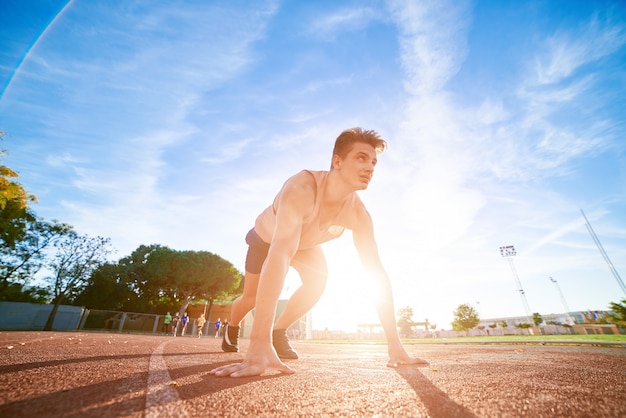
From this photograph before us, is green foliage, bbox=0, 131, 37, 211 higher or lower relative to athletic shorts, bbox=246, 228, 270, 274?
higher

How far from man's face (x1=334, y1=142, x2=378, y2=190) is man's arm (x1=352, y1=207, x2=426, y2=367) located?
0.51 metres

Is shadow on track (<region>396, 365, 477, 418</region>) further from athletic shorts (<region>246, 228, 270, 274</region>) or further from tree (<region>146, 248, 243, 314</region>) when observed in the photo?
tree (<region>146, 248, 243, 314</region>)

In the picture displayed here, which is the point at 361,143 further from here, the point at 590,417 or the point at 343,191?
the point at 590,417

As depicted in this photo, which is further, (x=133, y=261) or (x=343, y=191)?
(x=133, y=261)

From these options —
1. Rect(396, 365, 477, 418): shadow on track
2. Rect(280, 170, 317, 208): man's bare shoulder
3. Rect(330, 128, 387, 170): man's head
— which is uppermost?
Rect(330, 128, 387, 170): man's head

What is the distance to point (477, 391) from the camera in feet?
4.10

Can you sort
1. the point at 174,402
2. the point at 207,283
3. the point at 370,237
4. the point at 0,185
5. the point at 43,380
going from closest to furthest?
the point at 174,402
the point at 43,380
the point at 370,237
the point at 0,185
the point at 207,283

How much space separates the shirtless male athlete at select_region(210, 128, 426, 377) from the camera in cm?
173

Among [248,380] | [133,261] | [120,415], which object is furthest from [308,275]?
[133,261]

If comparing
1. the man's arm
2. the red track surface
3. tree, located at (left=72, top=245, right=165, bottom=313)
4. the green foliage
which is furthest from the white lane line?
tree, located at (left=72, top=245, right=165, bottom=313)

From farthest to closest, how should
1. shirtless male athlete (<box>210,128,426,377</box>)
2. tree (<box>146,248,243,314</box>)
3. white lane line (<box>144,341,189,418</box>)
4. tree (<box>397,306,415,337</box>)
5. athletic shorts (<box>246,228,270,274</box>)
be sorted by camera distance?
tree (<box>397,306,415,337</box>) → tree (<box>146,248,243,314</box>) → athletic shorts (<box>246,228,270,274</box>) → shirtless male athlete (<box>210,128,426,377</box>) → white lane line (<box>144,341,189,418</box>)

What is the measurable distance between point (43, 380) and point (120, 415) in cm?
80

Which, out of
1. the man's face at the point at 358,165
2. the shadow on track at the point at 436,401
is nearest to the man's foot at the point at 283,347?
the shadow on track at the point at 436,401

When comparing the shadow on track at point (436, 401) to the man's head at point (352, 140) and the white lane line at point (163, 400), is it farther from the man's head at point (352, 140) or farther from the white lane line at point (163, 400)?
the man's head at point (352, 140)
